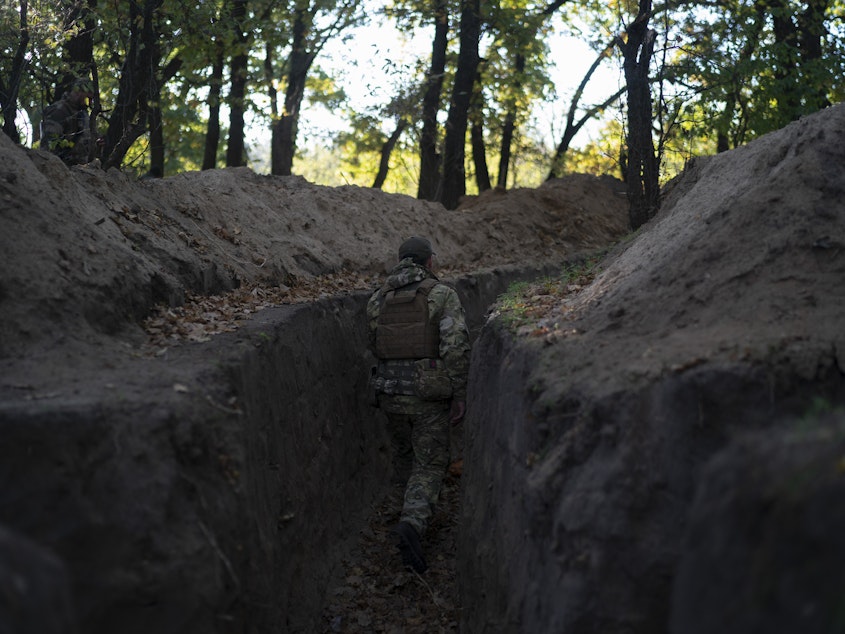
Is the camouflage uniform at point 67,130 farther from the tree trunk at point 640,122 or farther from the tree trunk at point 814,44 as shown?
the tree trunk at point 814,44

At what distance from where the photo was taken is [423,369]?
366 inches

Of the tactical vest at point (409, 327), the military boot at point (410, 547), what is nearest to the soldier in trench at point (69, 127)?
the tactical vest at point (409, 327)

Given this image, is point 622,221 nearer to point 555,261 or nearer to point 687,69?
point 555,261

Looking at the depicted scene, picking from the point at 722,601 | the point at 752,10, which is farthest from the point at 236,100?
the point at 722,601

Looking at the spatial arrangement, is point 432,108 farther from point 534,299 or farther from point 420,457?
point 420,457

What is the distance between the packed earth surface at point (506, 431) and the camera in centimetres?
366

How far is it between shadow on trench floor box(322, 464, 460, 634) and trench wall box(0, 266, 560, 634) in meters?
0.31

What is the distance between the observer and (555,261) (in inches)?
685

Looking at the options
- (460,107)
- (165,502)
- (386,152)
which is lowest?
(165,502)

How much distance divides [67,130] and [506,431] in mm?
8425

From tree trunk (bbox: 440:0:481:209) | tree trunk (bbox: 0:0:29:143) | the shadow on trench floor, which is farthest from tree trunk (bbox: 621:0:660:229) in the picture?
tree trunk (bbox: 0:0:29:143)

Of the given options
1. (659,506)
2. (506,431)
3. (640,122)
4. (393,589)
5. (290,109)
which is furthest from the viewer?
(290,109)

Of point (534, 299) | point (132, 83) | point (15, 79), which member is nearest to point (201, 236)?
point (132, 83)

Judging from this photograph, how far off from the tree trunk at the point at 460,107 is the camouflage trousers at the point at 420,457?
11720 millimetres
